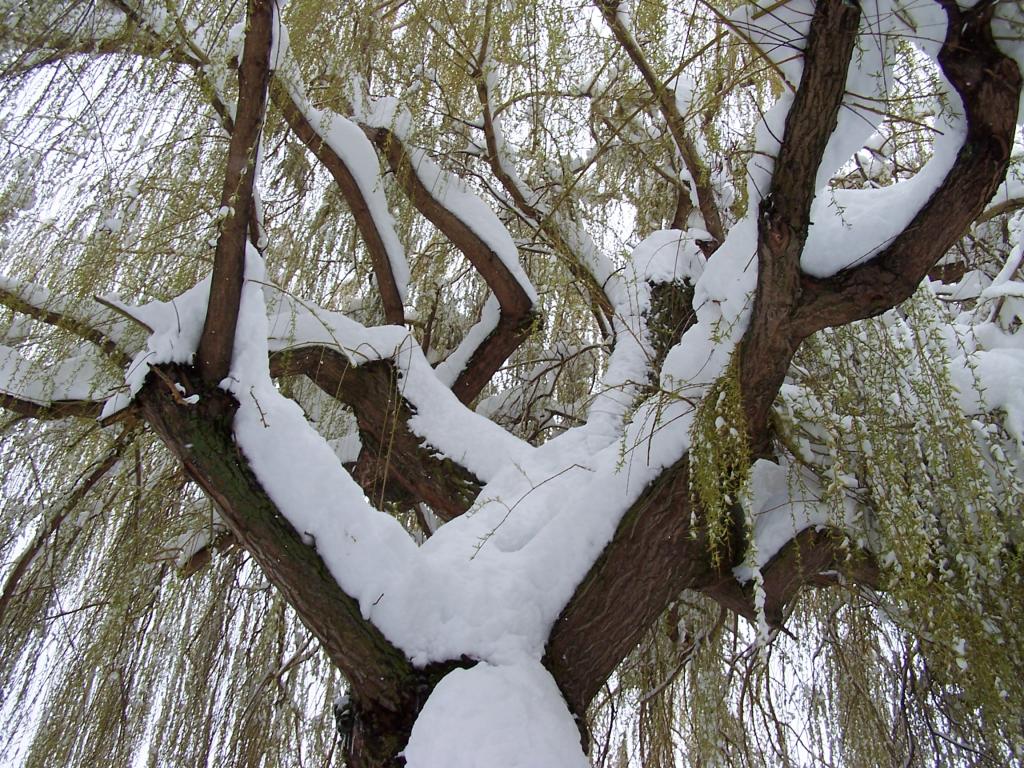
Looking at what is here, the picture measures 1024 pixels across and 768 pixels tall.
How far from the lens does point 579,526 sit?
157 cm

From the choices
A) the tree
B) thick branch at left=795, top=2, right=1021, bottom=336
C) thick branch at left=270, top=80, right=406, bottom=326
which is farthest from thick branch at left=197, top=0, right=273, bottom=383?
thick branch at left=795, top=2, right=1021, bottom=336

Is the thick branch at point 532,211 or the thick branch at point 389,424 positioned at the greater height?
the thick branch at point 532,211

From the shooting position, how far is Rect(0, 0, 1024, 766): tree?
4.44ft

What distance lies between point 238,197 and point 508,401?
151 centimetres

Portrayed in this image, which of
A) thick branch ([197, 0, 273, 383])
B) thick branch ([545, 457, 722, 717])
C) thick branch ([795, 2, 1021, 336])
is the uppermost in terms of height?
thick branch ([197, 0, 273, 383])

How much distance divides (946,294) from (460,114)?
170cm

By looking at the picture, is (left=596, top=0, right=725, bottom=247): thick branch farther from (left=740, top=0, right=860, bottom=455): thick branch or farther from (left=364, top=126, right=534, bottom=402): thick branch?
(left=364, top=126, right=534, bottom=402): thick branch

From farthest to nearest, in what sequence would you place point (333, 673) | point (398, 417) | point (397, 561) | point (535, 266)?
1. point (535, 266)
2. point (333, 673)
3. point (398, 417)
4. point (397, 561)

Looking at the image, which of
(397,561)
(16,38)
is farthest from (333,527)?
(16,38)

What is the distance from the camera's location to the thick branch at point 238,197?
1.42m

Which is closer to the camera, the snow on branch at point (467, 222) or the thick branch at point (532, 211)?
the thick branch at point (532, 211)

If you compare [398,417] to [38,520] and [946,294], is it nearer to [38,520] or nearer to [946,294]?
[38,520]

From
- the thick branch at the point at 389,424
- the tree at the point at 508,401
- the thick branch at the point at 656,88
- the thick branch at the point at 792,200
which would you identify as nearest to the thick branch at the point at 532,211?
the tree at the point at 508,401

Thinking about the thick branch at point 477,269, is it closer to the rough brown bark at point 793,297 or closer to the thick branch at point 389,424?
the thick branch at point 389,424
